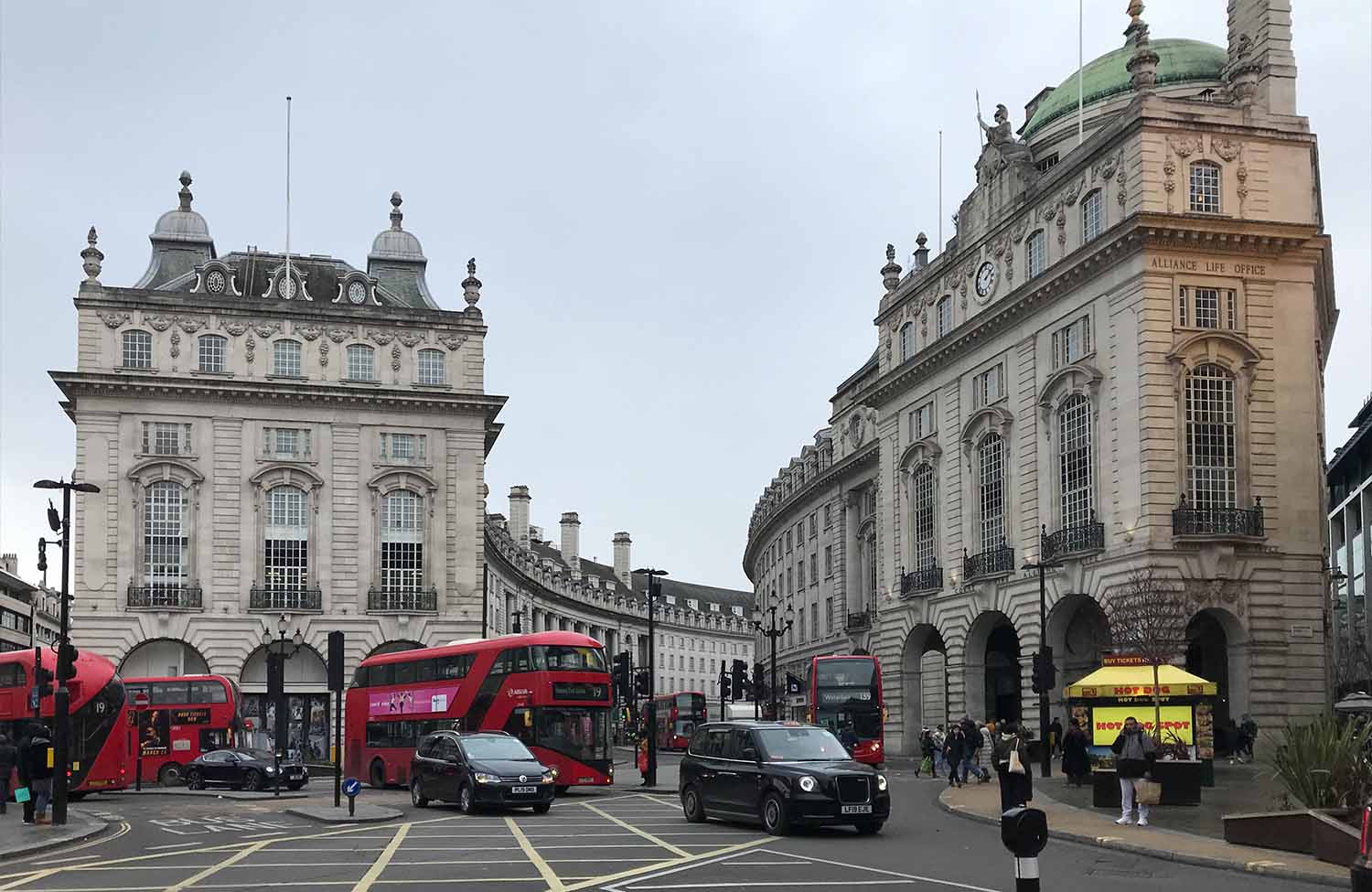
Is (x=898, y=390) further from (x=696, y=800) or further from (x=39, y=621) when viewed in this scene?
(x=39, y=621)

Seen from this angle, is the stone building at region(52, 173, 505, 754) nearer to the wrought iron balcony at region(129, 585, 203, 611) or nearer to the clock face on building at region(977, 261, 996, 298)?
the wrought iron balcony at region(129, 585, 203, 611)

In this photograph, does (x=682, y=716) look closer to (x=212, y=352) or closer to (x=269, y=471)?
(x=269, y=471)

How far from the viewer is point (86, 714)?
3984 centimetres

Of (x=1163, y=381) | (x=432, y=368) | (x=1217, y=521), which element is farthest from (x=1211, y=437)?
(x=432, y=368)

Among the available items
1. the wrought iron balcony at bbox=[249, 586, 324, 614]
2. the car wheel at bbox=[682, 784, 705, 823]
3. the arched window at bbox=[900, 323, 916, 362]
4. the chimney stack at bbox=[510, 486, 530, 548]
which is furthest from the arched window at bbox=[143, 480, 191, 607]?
the chimney stack at bbox=[510, 486, 530, 548]

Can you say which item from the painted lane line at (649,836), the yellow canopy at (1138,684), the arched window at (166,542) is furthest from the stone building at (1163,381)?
the arched window at (166,542)

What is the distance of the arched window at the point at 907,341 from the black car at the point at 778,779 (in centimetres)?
4031

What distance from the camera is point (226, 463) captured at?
69.8 metres

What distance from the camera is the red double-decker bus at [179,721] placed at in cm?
4862

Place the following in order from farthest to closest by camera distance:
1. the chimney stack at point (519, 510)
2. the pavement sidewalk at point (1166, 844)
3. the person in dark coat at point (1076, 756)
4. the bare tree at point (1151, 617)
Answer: the chimney stack at point (519, 510) < the bare tree at point (1151, 617) < the person in dark coat at point (1076, 756) < the pavement sidewalk at point (1166, 844)

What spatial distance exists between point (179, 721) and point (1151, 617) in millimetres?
29890

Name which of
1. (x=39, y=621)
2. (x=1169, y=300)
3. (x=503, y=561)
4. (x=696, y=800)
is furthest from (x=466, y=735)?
(x=39, y=621)

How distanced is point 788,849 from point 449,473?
5176 centimetres

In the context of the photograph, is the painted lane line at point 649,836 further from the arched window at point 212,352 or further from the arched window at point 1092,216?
the arched window at point 212,352
